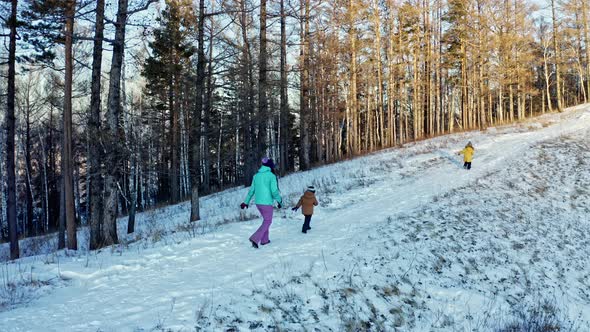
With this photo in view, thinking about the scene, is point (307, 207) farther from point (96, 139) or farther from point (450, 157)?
point (450, 157)

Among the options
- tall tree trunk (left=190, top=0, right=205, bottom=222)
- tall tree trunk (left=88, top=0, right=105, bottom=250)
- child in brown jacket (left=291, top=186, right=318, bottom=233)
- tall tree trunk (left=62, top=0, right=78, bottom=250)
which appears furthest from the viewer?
tall tree trunk (left=190, top=0, right=205, bottom=222)

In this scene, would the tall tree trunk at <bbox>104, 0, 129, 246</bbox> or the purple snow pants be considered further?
the tall tree trunk at <bbox>104, 0, 129, 246</bbox>

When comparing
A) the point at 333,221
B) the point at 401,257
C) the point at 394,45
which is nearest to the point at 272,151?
the point at 394,45

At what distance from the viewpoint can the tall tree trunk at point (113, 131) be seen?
9.90 meters

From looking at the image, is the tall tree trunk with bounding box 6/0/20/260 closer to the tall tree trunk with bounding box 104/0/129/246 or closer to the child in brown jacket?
the tall tree trunk with bounding box 104/0/129/246

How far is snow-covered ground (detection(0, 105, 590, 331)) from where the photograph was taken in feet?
16.1

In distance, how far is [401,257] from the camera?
24.6 feet

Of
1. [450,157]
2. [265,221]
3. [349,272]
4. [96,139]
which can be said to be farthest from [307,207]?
[450,157]

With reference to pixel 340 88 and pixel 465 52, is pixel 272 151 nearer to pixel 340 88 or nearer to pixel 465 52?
pixel 340 88

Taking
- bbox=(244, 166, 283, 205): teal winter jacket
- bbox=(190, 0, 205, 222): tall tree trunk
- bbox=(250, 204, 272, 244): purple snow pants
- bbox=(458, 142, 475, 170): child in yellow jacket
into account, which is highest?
bbox=(190, 0, 205, 222): tall tree trunk

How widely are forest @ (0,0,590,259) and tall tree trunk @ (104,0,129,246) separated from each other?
34mm

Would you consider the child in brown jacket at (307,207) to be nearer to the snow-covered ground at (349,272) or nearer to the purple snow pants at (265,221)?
the snow-covered ground at (349,272)

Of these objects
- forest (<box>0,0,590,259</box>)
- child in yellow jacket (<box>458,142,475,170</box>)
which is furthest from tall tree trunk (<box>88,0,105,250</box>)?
child in yellow jacket (<box>458,142,475,170</box>)

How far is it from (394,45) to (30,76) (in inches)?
1132
